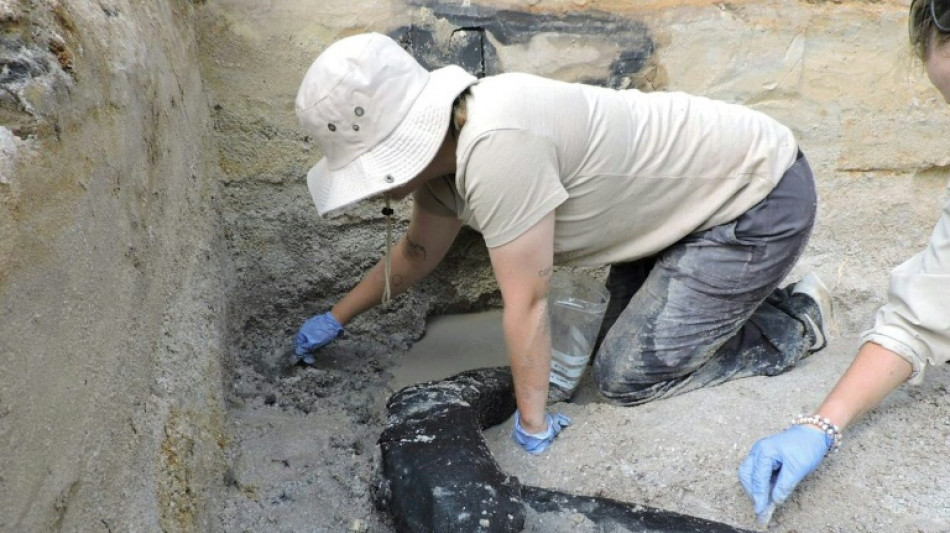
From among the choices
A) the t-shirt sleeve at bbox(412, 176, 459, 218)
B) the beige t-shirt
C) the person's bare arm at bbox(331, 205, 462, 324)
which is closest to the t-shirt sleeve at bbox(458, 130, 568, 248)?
the beige t-shirt

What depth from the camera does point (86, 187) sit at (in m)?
1.14

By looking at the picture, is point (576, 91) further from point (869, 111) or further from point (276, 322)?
point (869, 111)

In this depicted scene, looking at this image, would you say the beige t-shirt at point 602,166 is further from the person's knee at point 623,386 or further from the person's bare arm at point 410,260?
the person's knee at point 623,386

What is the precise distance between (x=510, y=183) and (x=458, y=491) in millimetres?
594

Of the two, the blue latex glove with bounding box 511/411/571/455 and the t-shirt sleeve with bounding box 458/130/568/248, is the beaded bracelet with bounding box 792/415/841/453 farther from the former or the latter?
the t-shirt sleeve with bounding box 458/130/568/248

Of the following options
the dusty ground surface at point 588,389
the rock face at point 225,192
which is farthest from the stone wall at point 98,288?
the dusty ground surface at point 588,389

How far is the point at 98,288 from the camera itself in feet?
3.75

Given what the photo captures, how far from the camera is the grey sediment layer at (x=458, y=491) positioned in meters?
1.42

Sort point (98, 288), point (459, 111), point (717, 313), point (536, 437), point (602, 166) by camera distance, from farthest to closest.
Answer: point (717, 313) → point (536, 437) → point (602, 166) → point (459, 111) → point (98, 288)

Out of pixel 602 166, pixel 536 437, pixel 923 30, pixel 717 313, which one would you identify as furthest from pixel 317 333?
pixel 923 30

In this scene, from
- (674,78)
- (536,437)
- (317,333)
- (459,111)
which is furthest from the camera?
(674,78)

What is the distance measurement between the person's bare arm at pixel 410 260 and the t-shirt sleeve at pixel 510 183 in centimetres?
39

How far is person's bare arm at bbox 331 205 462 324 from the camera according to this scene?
1959 millimetres

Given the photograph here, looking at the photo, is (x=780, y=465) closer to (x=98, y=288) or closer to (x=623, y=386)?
(x=623, y=386)
